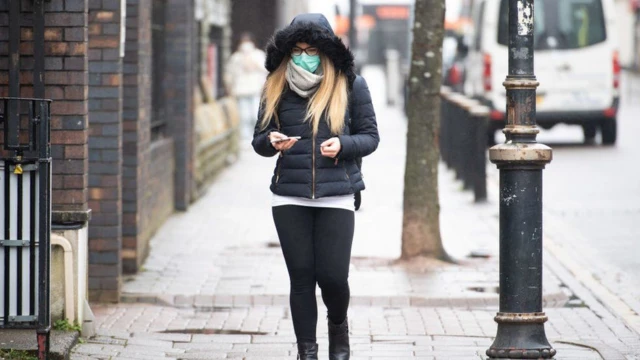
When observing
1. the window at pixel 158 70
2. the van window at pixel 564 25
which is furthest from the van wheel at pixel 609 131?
the window at pixel 158 70

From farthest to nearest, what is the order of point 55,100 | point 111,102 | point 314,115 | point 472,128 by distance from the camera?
point 472,128 → point 111,102 → point 55,100 → point 314,115

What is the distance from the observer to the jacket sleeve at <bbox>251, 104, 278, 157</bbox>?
5926 millimetres

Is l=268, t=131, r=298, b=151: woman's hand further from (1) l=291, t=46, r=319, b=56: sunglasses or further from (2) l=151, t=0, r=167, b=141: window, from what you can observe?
(2) l=151, t=0, r=167, b=141: window

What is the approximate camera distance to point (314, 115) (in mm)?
5898

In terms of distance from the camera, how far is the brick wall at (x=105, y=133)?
28.3 ft

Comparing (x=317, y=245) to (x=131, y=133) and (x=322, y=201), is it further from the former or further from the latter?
(x=131, y=133)

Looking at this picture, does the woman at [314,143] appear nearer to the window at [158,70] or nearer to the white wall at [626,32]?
the window at [158,70]

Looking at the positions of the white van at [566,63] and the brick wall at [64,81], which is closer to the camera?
the brick wall at [64,81]

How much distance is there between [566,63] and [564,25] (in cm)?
72

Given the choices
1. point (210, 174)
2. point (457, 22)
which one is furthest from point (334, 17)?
point (457, 22)

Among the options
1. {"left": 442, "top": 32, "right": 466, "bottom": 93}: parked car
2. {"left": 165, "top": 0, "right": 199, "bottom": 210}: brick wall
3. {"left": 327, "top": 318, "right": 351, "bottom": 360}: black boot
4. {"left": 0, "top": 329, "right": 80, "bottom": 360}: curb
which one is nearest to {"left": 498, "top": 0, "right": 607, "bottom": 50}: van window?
{"left": 165, "top": 0, "right": 199, "bottom": 210}: brick wall

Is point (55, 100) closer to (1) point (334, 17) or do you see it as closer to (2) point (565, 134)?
(2) point (565, 134)

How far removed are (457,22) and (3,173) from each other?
52834 millimetres

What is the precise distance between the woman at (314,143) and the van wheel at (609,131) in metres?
16.4
